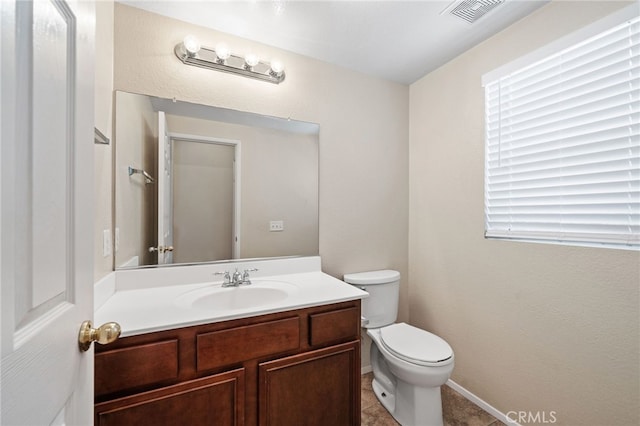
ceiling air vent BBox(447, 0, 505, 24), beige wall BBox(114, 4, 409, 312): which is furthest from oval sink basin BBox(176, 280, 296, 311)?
ceiling air vent BBox(447, 0, 505, 24)

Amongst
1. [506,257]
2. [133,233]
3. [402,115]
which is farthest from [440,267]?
[133,233]

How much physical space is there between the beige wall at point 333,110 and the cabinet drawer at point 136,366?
1.12m

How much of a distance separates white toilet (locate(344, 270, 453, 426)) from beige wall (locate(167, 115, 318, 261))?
1.67ft

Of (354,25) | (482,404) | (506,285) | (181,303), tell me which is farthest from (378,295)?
(354,25)

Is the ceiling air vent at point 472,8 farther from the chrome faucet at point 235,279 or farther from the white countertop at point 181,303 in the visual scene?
the chrome faucet at point 235,279

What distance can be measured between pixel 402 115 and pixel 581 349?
73.5 inches

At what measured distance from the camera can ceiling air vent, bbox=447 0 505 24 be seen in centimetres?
140

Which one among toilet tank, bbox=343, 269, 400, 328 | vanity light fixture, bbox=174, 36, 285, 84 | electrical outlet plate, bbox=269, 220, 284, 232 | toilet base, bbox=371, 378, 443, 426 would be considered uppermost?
vanity light fixture, bbox=174, 36, 285, 84

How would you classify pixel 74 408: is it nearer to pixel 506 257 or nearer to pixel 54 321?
pixel 54 321

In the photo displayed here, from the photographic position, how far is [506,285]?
162 cm

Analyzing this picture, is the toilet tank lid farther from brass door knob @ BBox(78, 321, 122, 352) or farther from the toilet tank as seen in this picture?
brass door knob @ BBox(78, 321, 122, 352)

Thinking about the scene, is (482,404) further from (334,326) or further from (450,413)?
(334,326)

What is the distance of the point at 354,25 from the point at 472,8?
2.05ft

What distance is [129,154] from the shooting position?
1.41m
